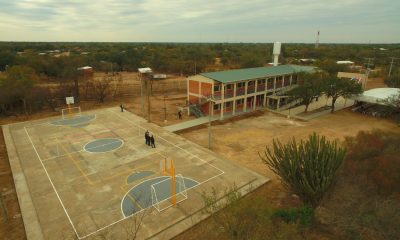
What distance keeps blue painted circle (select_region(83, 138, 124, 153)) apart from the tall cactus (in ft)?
49.4

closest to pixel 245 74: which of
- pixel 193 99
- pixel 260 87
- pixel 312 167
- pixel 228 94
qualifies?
pixel 260 87

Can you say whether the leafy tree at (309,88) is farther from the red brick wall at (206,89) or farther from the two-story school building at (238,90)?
the red brick wall at (206,89)

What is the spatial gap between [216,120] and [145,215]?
18263 millimetres

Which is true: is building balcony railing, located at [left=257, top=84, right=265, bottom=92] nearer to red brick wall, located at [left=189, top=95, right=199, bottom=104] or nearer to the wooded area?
red brick wall, located at [left=189, top=95, right=199, bottom=104]

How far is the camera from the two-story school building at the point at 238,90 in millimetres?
30727

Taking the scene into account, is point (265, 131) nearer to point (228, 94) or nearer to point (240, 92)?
point (228, 94)

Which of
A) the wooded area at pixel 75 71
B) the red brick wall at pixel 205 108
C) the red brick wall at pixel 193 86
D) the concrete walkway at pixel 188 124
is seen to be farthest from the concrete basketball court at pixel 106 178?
the red brick wall at pixel 193 86

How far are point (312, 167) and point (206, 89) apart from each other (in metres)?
20.6

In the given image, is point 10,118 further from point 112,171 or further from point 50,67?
point 50,67

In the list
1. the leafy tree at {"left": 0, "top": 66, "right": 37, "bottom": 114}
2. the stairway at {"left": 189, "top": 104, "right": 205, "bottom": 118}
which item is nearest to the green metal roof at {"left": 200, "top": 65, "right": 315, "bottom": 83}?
the stairway at {"left": 189, "top": 104, "right": 205, "bottom": 118}

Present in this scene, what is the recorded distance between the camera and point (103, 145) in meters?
22.6

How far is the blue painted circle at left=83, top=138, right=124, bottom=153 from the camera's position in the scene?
21766mm

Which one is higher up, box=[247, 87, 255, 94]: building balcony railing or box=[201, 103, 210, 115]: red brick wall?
box=[247, 87, 255, 94]: building balcony railing

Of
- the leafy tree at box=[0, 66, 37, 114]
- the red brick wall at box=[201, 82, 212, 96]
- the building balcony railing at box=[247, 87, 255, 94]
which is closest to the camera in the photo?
the leafy tree at box=[0, 66, 37, 114]
